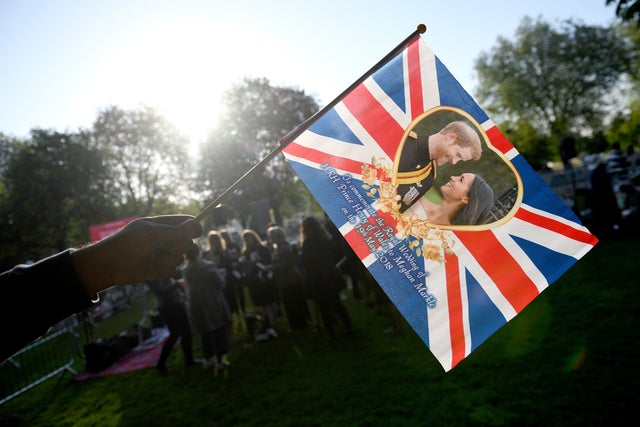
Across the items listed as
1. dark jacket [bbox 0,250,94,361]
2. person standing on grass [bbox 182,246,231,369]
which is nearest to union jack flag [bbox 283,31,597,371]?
dark jacket [bbox 0,250,94,361]

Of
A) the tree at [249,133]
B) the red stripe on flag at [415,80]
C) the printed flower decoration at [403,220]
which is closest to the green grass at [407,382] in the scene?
the printed flower decoration at [403,220]

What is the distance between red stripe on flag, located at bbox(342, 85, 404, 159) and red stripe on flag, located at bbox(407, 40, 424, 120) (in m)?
0.16

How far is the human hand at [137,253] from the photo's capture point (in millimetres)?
1575

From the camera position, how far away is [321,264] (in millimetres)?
6293

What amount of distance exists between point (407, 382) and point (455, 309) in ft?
9.72

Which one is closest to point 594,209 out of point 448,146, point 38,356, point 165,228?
point 448,146

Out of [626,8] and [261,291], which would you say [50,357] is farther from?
[626,8]

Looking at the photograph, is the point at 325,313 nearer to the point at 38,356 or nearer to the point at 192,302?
the point at 192,302

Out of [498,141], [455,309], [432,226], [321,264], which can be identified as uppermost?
[321,264]

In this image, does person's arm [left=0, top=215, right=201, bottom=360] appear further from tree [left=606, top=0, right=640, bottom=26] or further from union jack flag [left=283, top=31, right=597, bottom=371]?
tree [left=606, top=0, right=640, bottom=26]

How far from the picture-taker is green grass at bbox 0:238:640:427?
3.70 meters

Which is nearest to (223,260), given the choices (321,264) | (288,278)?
(288,278)

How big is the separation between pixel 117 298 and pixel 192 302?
13.8 m

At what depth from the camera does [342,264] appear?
27.0 ft
